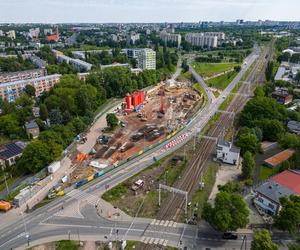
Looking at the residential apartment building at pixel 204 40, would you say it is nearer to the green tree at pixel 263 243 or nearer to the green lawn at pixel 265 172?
the green lawn at pixel 265 172

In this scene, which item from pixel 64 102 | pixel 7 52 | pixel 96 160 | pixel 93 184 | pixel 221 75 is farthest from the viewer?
pixel 7 52

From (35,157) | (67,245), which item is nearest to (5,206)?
(35,157)

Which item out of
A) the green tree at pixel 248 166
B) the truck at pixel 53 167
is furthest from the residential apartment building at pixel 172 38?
the truck at pixel 53 167

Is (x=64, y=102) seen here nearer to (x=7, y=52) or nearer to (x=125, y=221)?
(x=125, y=221)

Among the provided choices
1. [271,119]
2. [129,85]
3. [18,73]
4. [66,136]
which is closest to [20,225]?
[66,136]

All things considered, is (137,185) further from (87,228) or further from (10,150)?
(10,150)

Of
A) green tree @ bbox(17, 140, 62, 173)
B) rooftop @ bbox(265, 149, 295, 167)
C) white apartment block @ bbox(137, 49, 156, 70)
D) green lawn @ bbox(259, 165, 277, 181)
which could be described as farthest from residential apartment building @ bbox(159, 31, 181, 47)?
green tree @ bbox(17, 140, 62, 173)
